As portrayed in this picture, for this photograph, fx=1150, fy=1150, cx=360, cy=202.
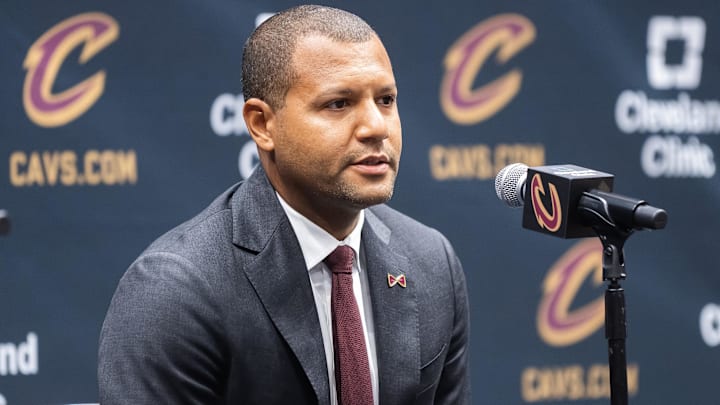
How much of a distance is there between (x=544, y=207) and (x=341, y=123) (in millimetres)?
431

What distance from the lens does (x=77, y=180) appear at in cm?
373

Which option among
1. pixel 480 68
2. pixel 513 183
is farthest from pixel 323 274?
pixel 480 68

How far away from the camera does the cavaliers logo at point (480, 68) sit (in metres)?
4.05

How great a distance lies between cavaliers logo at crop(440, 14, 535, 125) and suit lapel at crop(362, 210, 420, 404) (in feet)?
5.28

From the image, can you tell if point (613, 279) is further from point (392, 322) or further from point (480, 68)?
point (480, 68)

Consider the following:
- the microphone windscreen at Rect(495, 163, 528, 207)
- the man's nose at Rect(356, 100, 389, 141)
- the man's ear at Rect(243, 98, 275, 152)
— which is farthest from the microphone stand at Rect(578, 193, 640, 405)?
the man's ear at Rect(243, 98, 275, 152)

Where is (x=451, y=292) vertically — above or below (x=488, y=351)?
above

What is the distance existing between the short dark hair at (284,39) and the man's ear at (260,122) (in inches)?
0.8

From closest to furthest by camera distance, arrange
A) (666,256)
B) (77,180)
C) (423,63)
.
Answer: (77,180), (423,63), (666,256)

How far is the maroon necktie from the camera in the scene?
233 centimetres

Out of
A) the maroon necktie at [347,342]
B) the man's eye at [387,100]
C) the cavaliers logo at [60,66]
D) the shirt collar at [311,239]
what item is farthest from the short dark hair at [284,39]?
the cavaliers logo at [60,66]

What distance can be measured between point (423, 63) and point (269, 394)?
1985mm

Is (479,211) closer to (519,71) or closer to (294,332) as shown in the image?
(519,71)

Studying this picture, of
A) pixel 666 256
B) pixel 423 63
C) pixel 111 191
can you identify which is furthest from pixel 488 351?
pixel 111 191
